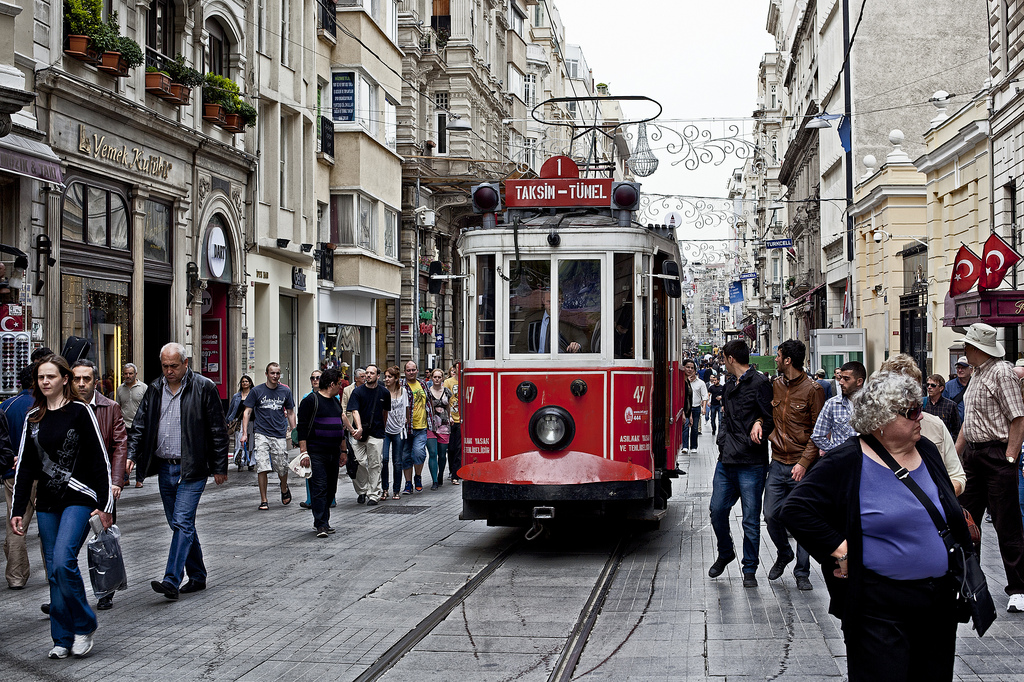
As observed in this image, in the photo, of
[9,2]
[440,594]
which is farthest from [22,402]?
[9,2]

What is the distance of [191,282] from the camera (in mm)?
21781

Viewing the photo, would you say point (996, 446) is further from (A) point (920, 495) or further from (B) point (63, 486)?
(B) point (63, 486)

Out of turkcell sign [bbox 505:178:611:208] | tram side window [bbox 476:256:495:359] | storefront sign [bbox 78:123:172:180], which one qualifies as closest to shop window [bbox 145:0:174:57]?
storefront sign [bbox 78:123:172:180]

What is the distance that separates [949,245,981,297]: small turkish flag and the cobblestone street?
10621 millimetres

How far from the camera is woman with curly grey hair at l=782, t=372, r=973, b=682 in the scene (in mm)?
4070

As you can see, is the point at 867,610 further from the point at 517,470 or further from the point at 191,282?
the point at 191,282

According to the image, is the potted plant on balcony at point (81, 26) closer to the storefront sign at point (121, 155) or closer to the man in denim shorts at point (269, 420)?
the storefront sign at point (121, 155)

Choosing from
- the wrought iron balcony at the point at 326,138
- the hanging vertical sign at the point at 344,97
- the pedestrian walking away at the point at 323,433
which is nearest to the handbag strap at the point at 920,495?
the pedestrian walking away at the point at 323,433

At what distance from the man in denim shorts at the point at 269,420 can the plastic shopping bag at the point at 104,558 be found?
685 cm

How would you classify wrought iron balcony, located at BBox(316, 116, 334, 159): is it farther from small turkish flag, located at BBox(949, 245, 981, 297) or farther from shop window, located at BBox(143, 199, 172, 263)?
small turkish flag, located at BBox(949, 245, 981, 297)

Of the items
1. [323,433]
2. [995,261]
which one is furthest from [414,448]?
[995,261]

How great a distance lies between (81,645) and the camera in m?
6.64

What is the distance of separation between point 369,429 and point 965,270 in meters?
12.3

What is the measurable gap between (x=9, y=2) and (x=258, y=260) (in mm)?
10822
